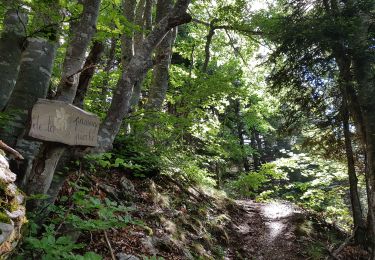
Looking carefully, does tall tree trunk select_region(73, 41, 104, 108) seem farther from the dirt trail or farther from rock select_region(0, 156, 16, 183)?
the dirt trail

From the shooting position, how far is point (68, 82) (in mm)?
3516

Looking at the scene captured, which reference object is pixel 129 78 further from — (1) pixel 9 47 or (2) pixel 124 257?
(2) pixel 124 257

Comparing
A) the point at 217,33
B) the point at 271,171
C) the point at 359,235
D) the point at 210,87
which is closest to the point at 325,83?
the point at 210,87

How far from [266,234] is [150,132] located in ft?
15.7

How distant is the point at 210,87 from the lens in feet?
28.5

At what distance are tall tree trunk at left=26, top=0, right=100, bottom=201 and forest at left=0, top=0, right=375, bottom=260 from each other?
13 mm

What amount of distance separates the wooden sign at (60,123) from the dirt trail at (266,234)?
17.5ft

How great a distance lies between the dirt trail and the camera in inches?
324

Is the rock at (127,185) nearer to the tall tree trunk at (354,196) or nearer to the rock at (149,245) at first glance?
the rock at (149,245)

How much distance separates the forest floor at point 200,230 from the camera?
5.13 m

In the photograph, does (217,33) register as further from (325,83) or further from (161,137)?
(161,137)

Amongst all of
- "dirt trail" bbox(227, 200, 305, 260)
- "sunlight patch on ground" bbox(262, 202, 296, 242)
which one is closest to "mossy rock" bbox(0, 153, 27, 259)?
"dirt trail" bbox(227, 200, 305, 260)

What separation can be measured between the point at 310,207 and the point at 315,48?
20.0 ft

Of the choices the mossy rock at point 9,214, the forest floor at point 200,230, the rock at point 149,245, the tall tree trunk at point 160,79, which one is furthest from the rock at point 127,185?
the mossy rock at point 9,214
